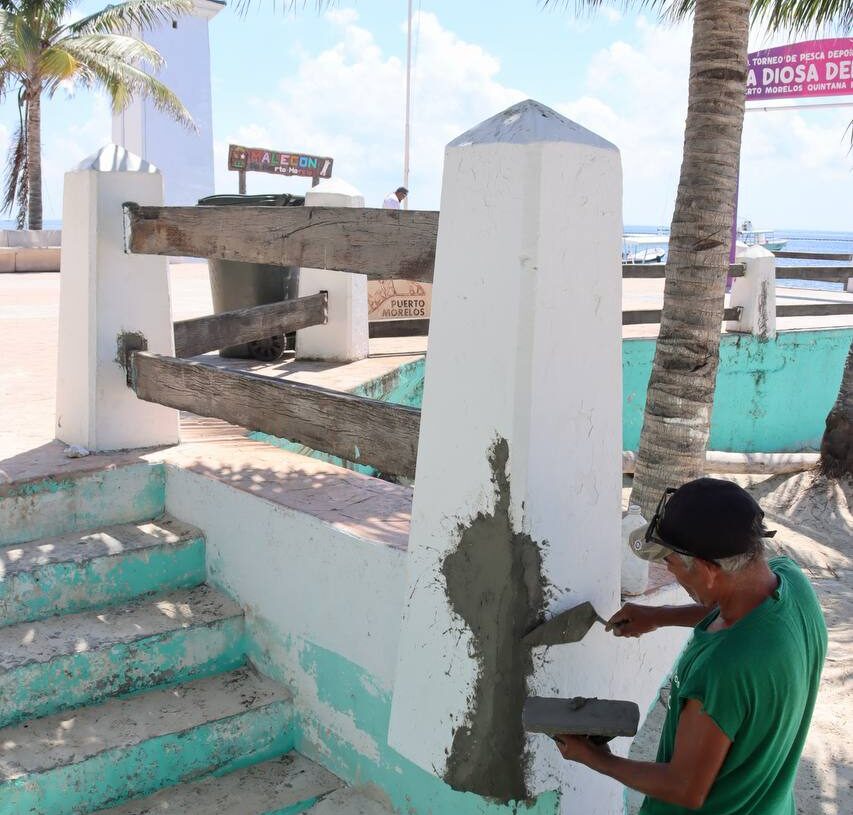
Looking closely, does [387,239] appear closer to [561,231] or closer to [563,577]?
[561,231]

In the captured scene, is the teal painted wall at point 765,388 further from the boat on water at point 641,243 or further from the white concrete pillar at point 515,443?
the boat on water at point 641,243

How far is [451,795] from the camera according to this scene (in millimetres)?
2898

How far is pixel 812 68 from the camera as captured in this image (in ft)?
50.5

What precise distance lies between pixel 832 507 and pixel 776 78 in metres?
10.1

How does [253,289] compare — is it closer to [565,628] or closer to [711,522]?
[565,628]

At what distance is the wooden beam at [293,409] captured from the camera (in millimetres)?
3037

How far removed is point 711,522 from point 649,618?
0.60m

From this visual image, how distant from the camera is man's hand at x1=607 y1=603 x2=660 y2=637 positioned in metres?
2.44

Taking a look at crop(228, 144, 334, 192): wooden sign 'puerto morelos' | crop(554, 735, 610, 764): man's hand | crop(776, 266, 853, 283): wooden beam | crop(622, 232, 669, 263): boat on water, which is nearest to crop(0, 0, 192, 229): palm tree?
crop(228, 144, 334, 192): wooden sign 'puerto morelos'

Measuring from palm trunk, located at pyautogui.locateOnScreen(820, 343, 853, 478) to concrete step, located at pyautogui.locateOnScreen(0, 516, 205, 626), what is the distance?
6.78 metres

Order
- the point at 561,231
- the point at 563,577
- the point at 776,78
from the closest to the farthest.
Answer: the point at 561,231 → the point at 563,577 → the point at 776,78

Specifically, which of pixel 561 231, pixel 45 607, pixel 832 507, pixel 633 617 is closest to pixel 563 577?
pixel 633 617

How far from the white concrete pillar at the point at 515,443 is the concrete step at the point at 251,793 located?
0.78m

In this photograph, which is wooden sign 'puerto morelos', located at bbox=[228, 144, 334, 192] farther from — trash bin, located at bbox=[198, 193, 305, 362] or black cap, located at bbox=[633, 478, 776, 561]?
black cap, located at bbox=[633, 478, 776, 561]
